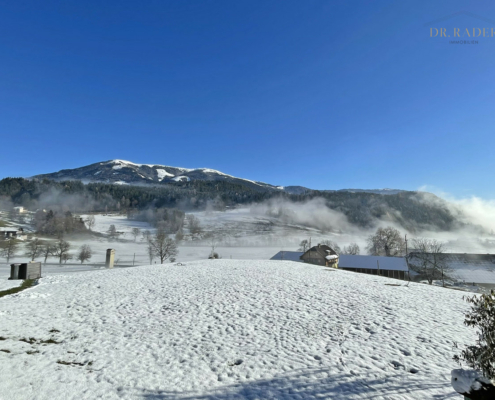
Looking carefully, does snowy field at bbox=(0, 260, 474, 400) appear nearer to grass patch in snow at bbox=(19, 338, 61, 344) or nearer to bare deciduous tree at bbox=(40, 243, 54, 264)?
grass patch in snow at bbox=(19, 338, 61, 344)

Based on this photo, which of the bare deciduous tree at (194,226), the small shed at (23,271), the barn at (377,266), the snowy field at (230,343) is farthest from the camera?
the bare deciduous tree at (194,226)

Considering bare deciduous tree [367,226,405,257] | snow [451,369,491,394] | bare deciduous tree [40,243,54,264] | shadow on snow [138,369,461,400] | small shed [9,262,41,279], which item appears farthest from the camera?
bare deciduous tree [367,226,405,257]

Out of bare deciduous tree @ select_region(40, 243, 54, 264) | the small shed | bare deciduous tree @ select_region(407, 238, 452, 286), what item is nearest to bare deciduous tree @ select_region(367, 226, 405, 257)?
bare deciduous tree @ select_region(407, 238, 452, 286)

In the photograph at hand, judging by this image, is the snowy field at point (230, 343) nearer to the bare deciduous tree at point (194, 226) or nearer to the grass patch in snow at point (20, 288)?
the grass patch in snow at point (20, 288)

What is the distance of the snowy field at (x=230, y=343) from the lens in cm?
741

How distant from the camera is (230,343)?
10188 mm

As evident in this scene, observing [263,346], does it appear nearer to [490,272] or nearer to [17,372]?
[17,372]

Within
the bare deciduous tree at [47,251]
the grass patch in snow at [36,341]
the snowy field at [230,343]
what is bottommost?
the bare deciduous tree at [47,251]

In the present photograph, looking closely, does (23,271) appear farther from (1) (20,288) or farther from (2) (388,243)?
(2) (388,243)

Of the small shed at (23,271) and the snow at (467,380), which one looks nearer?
the snow at (467,380)

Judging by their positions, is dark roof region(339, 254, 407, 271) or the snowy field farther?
dark roof region(339, 254, 407, 271)

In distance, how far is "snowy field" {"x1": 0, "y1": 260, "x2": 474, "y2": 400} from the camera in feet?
24.3

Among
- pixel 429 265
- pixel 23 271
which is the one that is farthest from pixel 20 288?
pixel 429 265

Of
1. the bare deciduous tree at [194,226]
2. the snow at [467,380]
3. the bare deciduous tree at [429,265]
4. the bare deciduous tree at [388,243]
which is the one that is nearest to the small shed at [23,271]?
the snow at [467,380]
